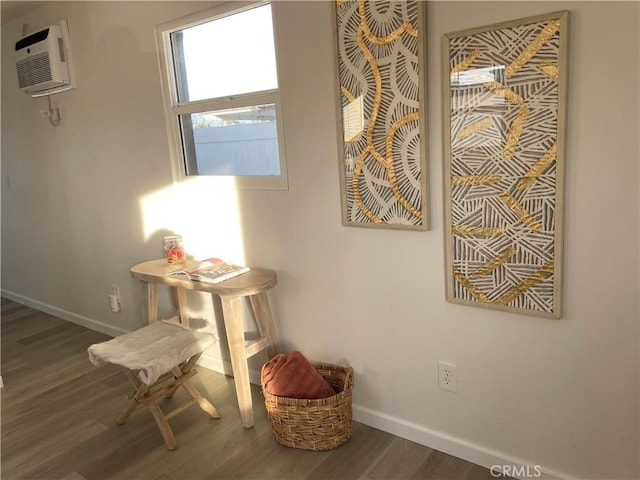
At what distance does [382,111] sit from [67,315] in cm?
303

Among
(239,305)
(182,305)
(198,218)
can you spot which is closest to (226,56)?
Answer: (198,218)

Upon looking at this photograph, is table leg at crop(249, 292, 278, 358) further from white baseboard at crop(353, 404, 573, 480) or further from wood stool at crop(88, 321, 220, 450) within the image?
white baseboard at crop(353, 404, 573, 480)

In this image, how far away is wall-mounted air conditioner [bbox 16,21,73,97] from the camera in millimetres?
3047

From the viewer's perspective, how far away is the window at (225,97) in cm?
229

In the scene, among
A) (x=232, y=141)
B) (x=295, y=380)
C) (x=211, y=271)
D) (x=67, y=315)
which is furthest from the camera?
(x=67, y=315)

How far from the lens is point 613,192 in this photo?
1509mm

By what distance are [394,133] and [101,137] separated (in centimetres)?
200

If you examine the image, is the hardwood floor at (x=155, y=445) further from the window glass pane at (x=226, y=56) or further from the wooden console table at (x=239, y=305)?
the window glass pane at (x=226, y=56)

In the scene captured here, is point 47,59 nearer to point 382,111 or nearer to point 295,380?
point 382,111

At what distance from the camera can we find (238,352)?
221cm

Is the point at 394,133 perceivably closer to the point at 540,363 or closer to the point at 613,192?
the point at 613,192

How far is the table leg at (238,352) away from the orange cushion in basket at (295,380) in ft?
0.36

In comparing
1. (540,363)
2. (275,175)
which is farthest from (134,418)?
(540,363)

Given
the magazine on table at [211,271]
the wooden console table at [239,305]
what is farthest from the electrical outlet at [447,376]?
the magazine on table at [211,271]
